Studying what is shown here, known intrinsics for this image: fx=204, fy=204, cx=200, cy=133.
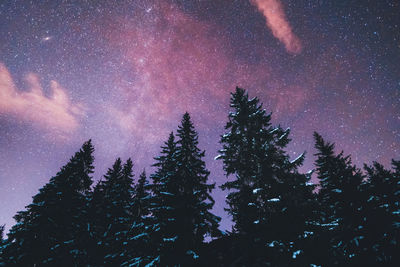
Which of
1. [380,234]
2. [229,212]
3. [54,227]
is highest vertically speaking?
[54,227]

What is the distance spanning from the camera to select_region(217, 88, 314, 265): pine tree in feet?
30.6

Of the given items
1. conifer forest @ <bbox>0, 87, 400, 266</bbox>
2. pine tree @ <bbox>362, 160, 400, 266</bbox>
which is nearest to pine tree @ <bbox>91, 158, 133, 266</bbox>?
conifer forest @ <bbox>0, 87, 400, 266</bbox>

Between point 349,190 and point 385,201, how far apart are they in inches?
280

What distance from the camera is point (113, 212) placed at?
17719 millimetres

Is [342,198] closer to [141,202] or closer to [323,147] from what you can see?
[323,147]

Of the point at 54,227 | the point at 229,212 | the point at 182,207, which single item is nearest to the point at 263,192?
the point at 229,212

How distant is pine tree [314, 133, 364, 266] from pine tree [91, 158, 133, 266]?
14689 mm

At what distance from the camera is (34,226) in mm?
14164

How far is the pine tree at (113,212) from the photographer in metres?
15.7

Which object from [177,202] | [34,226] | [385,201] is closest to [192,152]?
[177,202]

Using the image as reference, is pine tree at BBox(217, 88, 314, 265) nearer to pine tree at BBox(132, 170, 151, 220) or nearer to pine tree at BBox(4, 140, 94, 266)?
pine tree at BBox(132, 170, 151, 220)

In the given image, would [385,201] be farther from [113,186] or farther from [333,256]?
[113,186]

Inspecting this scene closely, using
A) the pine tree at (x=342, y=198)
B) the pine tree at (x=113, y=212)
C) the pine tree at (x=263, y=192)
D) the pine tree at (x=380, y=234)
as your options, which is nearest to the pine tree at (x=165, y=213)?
the pine tree at (x=263, y=192)

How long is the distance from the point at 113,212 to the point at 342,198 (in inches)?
729
